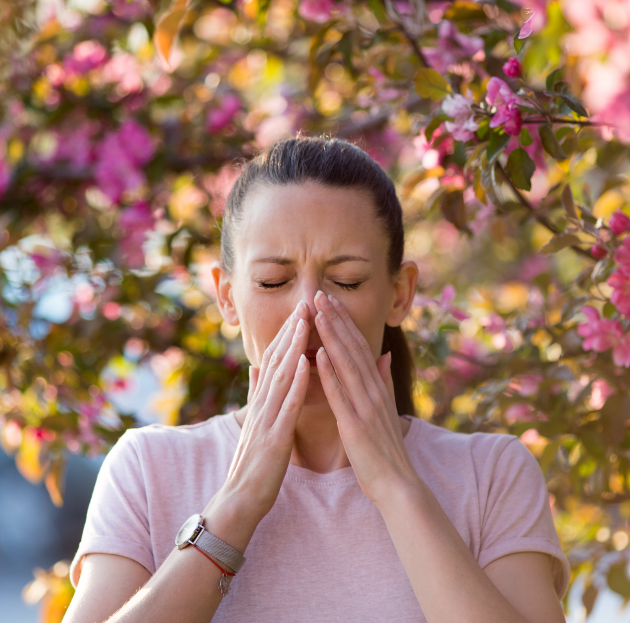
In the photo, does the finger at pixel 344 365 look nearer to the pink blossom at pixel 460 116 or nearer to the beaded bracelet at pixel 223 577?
the beaded bracelet at pixel 223 577

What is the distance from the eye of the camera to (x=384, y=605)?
135 cm

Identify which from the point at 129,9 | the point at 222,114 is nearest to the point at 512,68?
the point at 222,114

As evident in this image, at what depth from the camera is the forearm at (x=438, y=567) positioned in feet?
3.82

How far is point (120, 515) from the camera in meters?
1.38

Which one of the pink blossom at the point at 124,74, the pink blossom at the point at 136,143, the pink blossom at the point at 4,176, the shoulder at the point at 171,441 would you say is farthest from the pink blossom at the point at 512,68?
the pink blossom at the point at 4,176

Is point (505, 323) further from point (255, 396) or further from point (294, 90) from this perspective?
point (294, 90)

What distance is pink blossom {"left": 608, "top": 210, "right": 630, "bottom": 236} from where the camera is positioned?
1.50m

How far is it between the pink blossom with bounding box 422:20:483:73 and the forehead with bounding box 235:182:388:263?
61 centimetres

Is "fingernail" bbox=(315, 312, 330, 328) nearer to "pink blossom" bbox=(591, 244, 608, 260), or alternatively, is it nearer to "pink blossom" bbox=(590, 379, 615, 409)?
"pink blossom" bbox=(591, 244, 608, 260)

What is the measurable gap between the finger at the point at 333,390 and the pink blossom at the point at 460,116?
569 mm

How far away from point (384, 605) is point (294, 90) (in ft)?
7.77

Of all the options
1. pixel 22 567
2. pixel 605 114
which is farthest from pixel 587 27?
pixel 22 567

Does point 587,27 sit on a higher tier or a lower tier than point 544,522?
higher

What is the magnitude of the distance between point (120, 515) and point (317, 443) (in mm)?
451
